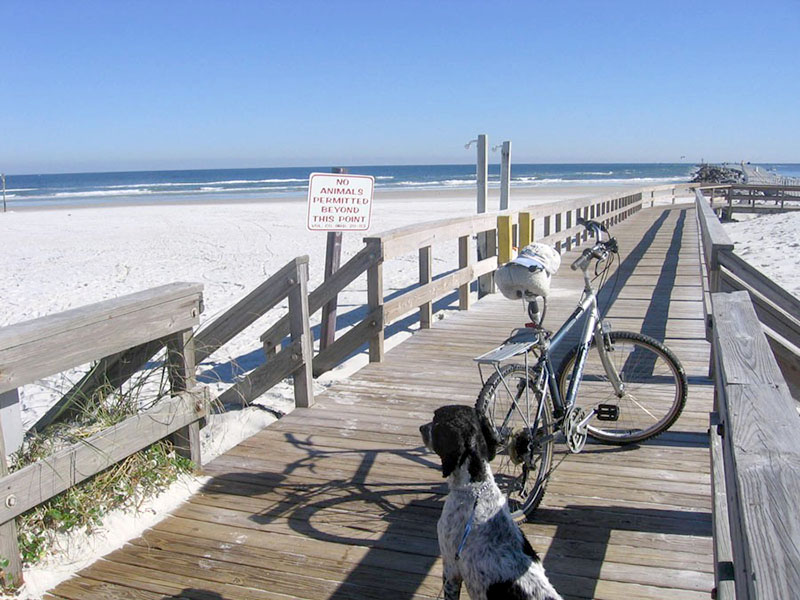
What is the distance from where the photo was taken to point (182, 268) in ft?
47.0

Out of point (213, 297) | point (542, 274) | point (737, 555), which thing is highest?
point (542, 274)

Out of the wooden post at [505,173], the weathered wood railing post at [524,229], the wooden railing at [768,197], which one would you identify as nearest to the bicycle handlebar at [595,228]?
the weathered wood railing post at [524,229]

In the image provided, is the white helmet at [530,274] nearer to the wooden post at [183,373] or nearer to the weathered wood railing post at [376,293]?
the wooden post at [183,373]

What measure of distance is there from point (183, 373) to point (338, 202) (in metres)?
2.67

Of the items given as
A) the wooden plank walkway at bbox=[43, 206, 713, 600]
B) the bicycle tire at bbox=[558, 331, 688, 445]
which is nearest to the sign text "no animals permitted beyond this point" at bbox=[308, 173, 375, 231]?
the wooden plank walkway at bbox=[43, 206, 713, 600]

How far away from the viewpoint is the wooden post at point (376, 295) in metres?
5.65

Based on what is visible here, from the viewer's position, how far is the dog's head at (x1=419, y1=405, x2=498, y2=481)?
229 cm

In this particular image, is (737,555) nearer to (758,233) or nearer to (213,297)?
(213,297)

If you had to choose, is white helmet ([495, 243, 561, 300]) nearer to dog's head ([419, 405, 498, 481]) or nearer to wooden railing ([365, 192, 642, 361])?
dog's head ([419, 405, 498, 481])

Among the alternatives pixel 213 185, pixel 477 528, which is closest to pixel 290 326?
pixel 477 528

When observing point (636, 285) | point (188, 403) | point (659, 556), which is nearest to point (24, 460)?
point (188, 403)

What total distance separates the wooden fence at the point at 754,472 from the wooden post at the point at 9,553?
2.38 m

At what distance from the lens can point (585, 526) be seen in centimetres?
323

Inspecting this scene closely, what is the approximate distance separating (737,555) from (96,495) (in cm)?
273
